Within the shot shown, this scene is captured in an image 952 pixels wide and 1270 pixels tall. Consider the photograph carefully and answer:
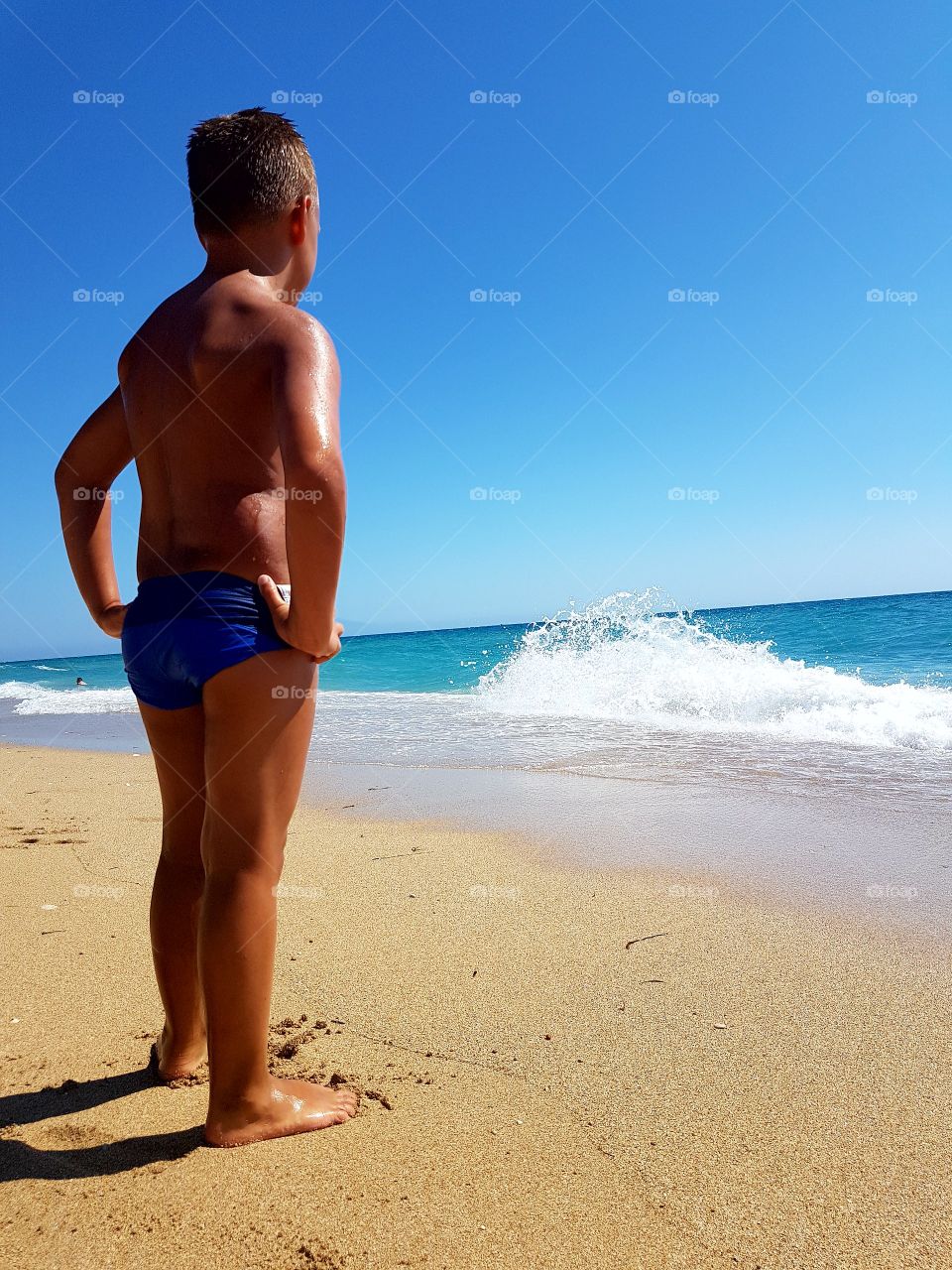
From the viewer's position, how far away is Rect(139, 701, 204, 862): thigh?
5.53ft

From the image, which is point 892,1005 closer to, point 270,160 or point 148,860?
point 270,160

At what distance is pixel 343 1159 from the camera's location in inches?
62.3

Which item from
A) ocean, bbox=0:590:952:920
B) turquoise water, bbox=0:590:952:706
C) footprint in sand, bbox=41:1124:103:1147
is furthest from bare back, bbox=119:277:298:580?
turquoise water, bbox=0:590:952:706

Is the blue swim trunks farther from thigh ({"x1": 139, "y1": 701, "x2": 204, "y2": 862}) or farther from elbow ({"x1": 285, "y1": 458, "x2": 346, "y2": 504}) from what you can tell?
elbow ({"x1": 285, "y1": 458, "x2": 346, "y2": 504})

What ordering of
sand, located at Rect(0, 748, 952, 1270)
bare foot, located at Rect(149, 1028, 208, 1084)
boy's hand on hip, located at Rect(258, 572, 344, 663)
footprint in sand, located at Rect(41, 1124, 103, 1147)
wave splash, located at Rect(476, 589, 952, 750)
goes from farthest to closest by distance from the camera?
wave splash, located at Rect(476, 589, 952, 750) < bare foot, located at Rect(149, 1028, 208, 1084) < footprint in sand, located at Rect(41, 1124, 103, 1147) < boy's hand on hip, located at Rect(258, 572, 344, 663) < sand, located at Rect(0, 748, 952, 1270)

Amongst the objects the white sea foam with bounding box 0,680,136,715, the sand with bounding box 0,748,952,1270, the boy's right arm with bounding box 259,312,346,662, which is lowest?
the sand with bounding box 0,748,952,1270

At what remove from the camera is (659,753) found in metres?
6.57

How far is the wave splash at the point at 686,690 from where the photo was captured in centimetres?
754

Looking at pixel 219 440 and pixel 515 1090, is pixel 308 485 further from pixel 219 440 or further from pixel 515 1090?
pixel 515 1090

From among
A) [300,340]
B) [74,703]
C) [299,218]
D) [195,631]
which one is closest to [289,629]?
[195,631]

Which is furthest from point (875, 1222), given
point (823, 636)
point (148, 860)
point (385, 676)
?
point (823, 636)

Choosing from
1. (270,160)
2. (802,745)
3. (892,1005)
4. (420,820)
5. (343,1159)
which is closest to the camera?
(343,1159)

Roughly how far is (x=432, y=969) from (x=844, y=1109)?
122 cm

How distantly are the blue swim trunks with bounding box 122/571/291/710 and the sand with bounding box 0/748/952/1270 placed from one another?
93cm
